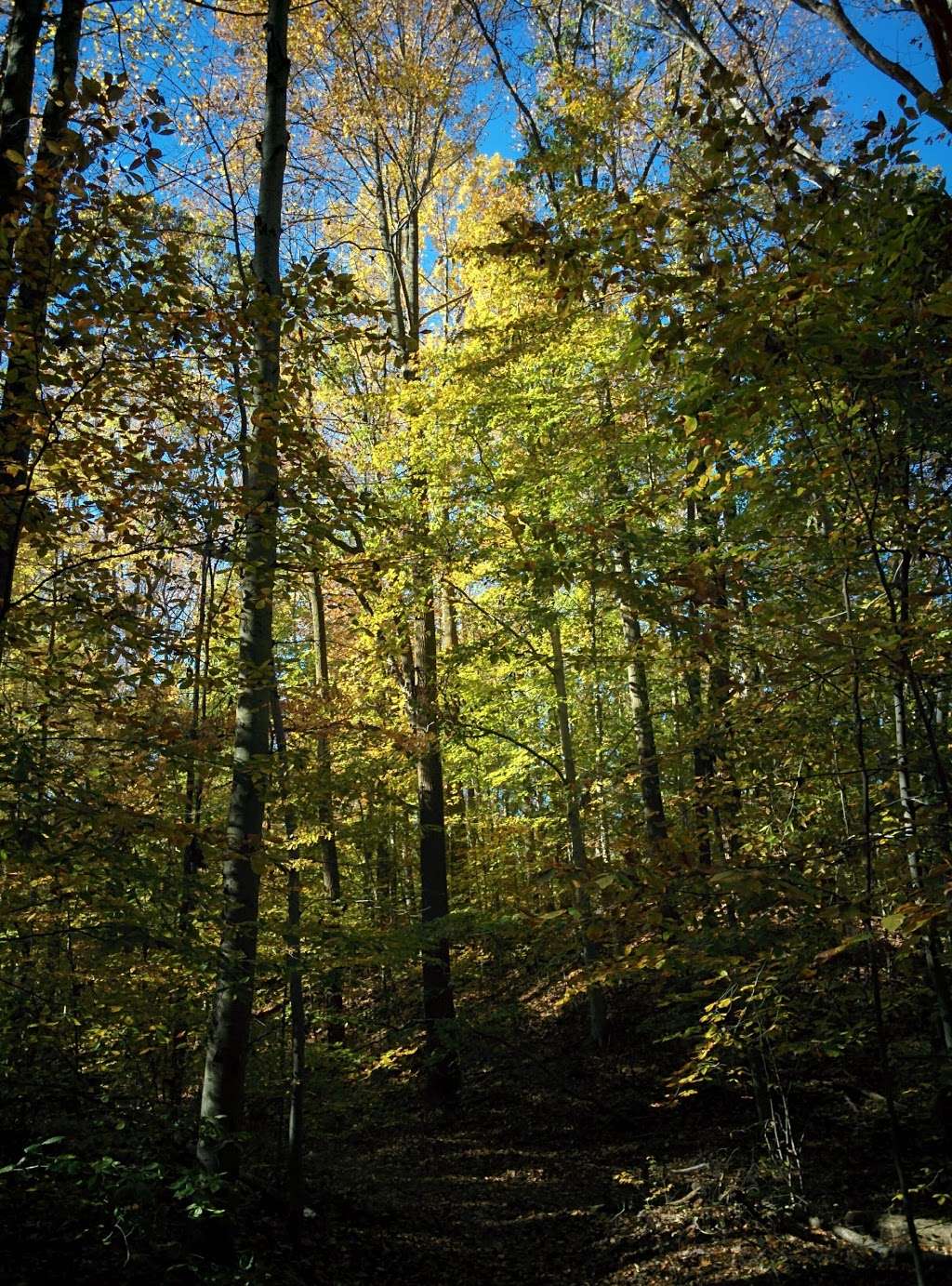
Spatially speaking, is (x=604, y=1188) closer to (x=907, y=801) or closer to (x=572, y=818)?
(x=572, y=818)

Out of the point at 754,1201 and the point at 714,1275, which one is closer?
the point at 714,1275

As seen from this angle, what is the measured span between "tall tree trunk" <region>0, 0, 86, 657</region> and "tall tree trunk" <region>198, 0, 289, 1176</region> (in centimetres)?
100

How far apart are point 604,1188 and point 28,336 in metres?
8.86

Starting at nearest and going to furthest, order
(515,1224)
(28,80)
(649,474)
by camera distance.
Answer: (28,80)
(515,1224)
(649,474)

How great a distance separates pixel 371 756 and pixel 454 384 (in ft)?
15.7

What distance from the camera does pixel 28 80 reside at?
4.56 metres

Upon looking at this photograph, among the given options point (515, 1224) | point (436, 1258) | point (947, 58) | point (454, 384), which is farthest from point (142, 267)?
point (515, 1224)

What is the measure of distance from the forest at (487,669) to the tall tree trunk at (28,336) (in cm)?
4

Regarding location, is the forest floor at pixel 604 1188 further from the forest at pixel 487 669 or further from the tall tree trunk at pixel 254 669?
the tall tree trunk at pixel 254 669

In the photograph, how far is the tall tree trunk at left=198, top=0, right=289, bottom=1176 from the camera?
14.8ft

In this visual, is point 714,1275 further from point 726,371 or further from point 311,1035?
point 311,1035

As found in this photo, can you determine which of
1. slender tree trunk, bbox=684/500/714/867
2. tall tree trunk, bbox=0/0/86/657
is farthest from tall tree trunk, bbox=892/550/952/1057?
tall tree trunk, bbox=0/0/86/657

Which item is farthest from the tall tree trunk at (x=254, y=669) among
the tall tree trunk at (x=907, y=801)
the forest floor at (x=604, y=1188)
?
the tall tree trunk at (x=907, y=801)

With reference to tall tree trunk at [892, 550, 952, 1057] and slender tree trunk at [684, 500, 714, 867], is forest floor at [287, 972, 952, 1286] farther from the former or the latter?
tall tree trunk at [892, 550, 952, 1057]
